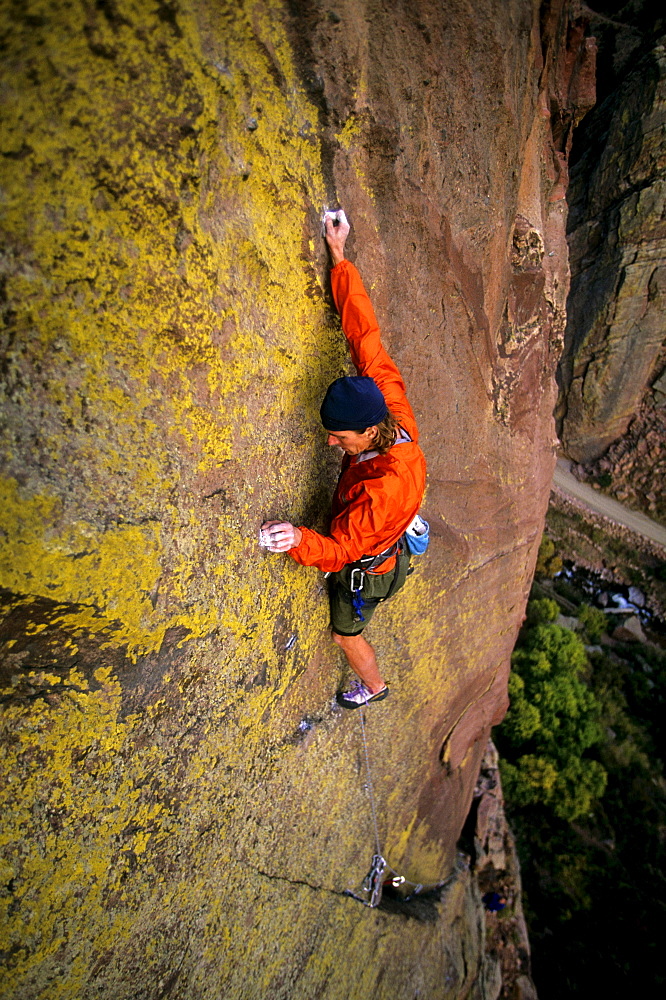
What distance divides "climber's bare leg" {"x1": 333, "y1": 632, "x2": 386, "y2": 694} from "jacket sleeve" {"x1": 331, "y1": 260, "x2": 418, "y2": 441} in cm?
146

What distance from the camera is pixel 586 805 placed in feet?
36.5

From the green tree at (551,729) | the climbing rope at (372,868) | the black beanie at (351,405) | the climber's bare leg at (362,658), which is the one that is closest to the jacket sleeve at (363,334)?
the black beanie at (351,405)

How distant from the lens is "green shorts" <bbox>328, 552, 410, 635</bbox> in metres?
3.07

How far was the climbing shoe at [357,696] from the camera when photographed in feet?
11.9

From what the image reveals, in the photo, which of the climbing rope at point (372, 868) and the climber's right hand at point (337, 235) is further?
the climbing rope at point (372, 868)

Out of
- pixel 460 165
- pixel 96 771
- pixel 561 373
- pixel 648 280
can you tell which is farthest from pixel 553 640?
pixel 96 771

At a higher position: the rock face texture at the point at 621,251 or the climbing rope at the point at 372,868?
the rock face texture at the point at 621,251

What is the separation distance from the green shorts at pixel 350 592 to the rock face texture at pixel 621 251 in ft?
51.1

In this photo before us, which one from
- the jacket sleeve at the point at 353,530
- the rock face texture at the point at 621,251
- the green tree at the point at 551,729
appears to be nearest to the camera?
the jacket sleeve at the point at 353,530

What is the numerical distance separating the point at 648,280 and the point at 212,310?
16491 mm

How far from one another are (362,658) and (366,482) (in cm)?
153

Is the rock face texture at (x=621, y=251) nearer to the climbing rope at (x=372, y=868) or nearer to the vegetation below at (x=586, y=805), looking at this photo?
the vegetation below at (x=586, y=805)

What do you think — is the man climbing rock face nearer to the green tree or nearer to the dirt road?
the green tree

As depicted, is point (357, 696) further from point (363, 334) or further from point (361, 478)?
point (363, 334)
